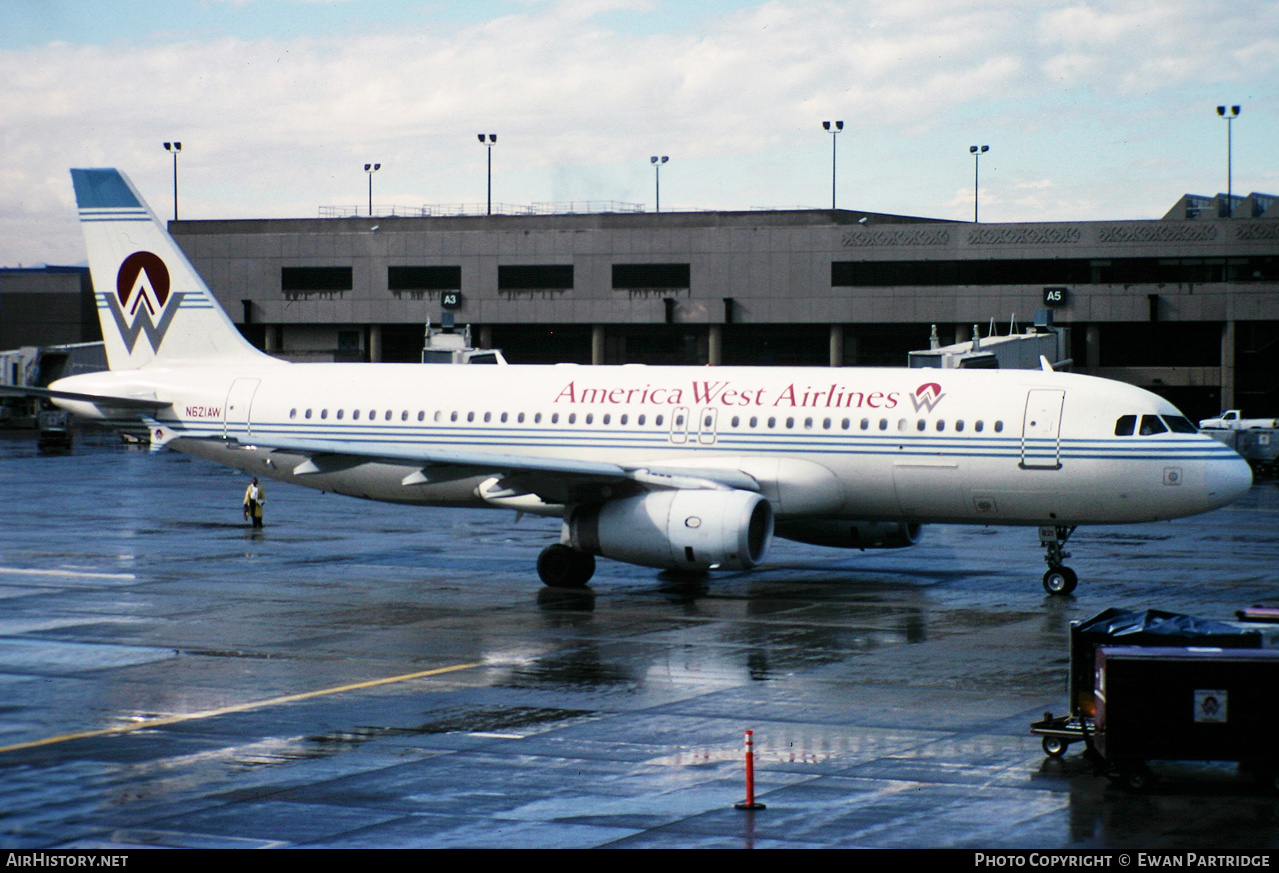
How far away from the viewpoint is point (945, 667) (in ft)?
76.0

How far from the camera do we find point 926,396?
103ft

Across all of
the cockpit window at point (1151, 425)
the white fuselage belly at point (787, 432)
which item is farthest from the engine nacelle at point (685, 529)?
the cockpit window at point (1151, 425)

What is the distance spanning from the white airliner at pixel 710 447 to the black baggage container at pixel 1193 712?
13.1 meters

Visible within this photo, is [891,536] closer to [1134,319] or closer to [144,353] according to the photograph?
[144,353]

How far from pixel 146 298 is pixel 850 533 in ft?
61.2

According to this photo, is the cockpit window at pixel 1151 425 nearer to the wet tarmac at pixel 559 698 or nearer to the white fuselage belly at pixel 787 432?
the white fuselage belly at pixel 787 432

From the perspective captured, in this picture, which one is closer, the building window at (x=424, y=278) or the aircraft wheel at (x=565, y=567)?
the aircraft wheel at (x=565, y=567)

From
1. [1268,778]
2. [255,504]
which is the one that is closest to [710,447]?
[255,504]

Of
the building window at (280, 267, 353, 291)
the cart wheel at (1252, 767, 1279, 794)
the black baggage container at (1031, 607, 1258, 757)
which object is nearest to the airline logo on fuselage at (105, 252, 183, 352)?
the black baggage container at (1031, 607, 1258, 757)

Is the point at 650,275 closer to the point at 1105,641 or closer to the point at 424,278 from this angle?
the point at 424,278

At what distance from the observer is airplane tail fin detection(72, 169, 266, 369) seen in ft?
126

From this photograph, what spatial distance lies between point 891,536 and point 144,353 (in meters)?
19.2

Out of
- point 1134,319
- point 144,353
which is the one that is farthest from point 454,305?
point 144,353

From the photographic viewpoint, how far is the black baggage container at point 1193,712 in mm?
15922
